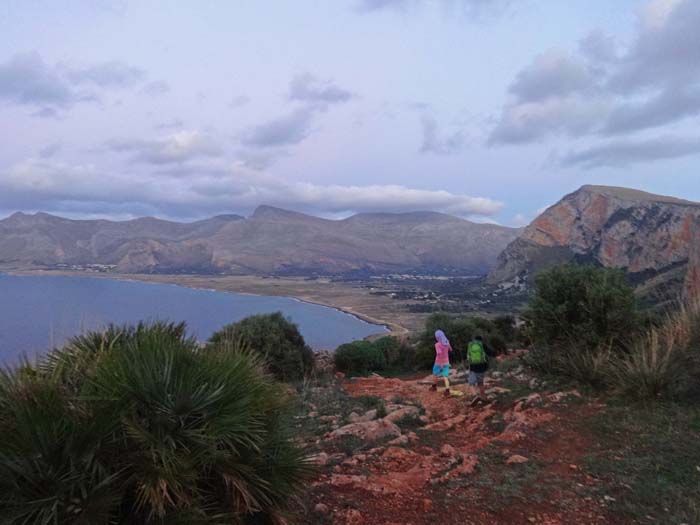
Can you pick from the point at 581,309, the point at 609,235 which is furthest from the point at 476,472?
the point at 609,235

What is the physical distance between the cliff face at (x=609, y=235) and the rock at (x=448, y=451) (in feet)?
148

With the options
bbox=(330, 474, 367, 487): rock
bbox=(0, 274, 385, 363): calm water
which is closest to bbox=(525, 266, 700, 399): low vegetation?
bbox=(330, 474, 367, 487): rock

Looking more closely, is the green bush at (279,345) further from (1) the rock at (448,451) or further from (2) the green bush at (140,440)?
(2) the green bush at (140,440)

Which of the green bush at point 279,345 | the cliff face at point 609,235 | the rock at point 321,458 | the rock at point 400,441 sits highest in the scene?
the cliff face at point 609,235

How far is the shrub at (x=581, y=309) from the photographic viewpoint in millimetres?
9492

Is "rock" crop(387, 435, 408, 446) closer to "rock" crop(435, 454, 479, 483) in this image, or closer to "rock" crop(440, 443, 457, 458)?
"rock" crop(440, 443, 457, 458)

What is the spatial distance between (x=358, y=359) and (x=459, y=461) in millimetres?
14533

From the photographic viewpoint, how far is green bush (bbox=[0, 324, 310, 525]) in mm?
2674

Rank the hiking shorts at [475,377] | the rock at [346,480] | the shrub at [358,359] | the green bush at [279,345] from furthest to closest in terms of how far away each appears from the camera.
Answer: the shrub at [358,359] → the green bush at [279,345] → the hiking shorts at [475,377] → the rock at [346,480]

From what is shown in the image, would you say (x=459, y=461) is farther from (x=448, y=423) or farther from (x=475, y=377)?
(x=475, y=377)

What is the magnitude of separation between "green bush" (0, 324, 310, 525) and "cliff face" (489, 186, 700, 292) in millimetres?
48272

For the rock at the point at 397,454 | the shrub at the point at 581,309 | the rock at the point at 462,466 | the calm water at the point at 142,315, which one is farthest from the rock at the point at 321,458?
the shrub at the point at 581,309

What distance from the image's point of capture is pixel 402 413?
8250mm

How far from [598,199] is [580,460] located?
93.2 metres
